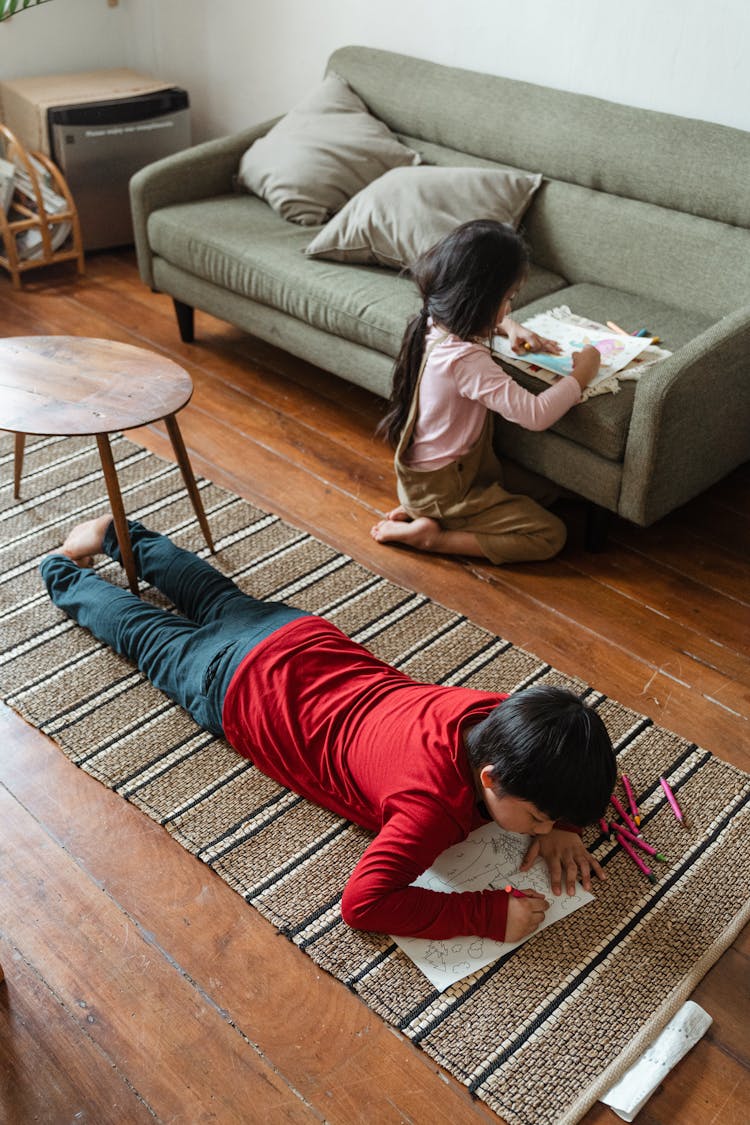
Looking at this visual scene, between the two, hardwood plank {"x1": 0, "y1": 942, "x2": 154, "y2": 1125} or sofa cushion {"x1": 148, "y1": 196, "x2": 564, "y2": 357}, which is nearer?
hardwood plank {"x1": 0, "y1": 942, "x2": 154, "y2": 1125}

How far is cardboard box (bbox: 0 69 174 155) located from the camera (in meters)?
3.66

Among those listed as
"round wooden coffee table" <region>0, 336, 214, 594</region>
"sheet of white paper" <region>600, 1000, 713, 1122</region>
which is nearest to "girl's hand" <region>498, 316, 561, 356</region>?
"round wooden coffee table" <region>0, 336, 214, 594</region>

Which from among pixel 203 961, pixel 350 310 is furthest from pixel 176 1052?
pixel 350 310

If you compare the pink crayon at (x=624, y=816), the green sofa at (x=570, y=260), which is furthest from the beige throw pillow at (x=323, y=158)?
the pink crayon at (x=624, y=816)

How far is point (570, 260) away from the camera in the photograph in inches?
112

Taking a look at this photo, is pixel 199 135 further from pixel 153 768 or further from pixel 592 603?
pixel 153 768

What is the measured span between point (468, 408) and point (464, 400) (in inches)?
0.9

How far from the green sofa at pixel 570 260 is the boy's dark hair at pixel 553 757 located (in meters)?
0.88

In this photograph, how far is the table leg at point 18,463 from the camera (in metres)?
2.51

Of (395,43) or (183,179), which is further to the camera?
(395,43)

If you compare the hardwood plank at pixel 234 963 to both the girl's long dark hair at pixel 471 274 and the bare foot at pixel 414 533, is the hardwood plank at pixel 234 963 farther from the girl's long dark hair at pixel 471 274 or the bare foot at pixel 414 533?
the girl's long dark hair at pixel 471 274

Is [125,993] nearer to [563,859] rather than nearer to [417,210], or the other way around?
[563,859]

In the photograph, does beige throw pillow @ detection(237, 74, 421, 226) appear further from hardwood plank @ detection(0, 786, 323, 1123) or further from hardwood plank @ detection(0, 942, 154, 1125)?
hardwood plank @ detection(0, 942, 154, 1125)

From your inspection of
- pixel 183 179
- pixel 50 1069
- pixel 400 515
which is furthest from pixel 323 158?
pixel 50 1069
